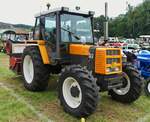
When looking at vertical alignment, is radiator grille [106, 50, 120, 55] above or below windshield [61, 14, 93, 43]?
below

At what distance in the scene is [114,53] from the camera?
21.4 feet

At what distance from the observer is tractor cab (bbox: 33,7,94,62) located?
280 inches

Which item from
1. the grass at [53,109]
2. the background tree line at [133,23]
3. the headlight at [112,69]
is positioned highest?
the background tree line at [133,23]

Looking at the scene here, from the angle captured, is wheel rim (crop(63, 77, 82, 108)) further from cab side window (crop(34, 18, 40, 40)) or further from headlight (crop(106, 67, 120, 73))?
cab side window (crop(34, 18, 40, 40))

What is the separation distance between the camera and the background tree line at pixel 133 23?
220ft

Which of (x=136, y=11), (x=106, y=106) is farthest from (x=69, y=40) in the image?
(x=136, y=11)

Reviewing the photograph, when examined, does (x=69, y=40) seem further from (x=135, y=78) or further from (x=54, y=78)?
(x=54, y=78)

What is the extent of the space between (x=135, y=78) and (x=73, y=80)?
1.67m

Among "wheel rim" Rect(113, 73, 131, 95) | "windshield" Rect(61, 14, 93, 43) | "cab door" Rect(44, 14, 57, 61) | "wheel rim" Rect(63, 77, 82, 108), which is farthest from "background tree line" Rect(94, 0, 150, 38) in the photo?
"wheel rim" Rect(63, 77, 82, 108)

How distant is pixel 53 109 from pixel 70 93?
58 centimetres

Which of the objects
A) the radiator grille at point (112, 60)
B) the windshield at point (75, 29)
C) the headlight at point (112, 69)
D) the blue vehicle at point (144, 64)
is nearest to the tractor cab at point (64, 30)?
the windshield at point (75, 29)

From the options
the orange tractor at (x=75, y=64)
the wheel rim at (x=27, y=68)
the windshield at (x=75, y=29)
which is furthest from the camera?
the wheel rim at (x=27, y=68)

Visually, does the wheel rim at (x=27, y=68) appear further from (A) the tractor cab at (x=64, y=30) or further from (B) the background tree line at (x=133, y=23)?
(B) the background tree line at (x=133, y=23)

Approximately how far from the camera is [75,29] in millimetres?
7270
